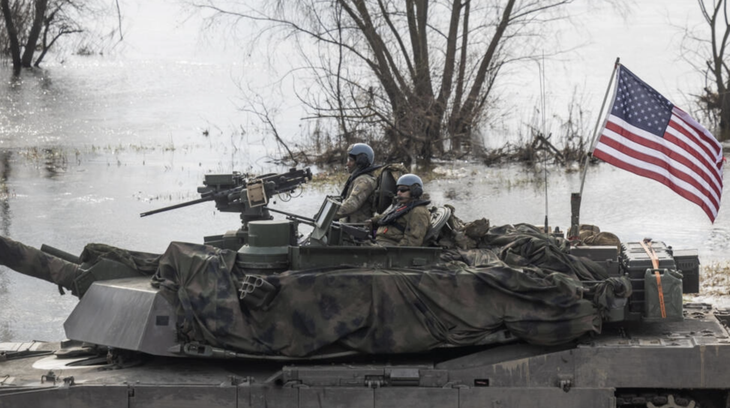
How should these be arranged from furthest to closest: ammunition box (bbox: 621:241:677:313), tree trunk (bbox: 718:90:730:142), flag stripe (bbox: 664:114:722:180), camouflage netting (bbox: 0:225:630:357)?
tree trunk (bbox: 718:90:730:142) < flag stripe (bbox: 664:114:722:180) < ammunition box (bbox: 621:241:677:313) < camouflage netting (bbox: 0:225:630:357)

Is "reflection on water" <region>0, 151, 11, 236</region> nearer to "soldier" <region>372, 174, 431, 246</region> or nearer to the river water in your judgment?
the river water

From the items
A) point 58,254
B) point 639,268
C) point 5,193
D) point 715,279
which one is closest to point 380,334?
point 639,268

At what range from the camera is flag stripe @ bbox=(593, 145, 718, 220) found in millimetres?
12914

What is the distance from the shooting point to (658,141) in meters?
13.1

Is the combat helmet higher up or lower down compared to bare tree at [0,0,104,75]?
lower down

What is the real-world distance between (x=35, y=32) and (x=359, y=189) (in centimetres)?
2798

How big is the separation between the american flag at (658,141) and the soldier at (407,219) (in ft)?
8.06

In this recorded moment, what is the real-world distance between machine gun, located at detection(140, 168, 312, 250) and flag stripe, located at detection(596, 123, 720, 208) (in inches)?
139

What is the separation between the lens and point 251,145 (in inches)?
1190

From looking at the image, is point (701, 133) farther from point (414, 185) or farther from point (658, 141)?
point (414, 185)

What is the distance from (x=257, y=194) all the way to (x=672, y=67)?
31.6 m

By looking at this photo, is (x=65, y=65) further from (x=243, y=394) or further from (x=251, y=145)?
(x=243, y=394)

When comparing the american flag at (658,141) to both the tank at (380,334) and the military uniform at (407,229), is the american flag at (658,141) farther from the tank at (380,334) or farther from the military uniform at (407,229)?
the military uniform at (407,229)

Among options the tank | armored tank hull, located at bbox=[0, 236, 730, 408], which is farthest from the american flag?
armored tank hull, located at bbox=[0, 236, 730, 408]
